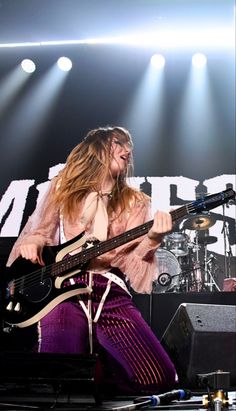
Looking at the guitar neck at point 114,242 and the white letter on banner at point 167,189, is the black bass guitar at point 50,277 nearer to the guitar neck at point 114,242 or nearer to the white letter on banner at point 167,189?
the guitar neck at point 114,242

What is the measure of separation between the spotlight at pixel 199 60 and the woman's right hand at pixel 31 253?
3.74 m

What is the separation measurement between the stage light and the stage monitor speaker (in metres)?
3.59

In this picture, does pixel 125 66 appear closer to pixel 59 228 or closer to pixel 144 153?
pixel 144 153

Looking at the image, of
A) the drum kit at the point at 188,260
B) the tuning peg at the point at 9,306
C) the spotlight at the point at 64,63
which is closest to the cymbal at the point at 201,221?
the drum kit at the point at 188,260

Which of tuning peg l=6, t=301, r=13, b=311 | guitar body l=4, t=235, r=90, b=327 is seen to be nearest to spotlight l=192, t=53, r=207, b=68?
guitar body l=4, t=235, r=90, b=327

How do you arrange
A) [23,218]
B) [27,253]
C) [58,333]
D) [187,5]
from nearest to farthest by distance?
[58,333], [27,253], [23,218], [187,5]

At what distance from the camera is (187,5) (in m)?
4.66

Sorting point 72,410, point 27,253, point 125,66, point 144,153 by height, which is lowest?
point 72,410

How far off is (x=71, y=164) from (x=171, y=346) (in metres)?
1.21

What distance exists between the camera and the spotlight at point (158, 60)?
5.15 metres

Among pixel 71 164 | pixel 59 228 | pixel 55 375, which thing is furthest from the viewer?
pixel 71 164

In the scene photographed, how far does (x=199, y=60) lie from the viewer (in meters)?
5.16

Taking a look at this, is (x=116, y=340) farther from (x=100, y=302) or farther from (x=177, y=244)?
(x=177, y=244)

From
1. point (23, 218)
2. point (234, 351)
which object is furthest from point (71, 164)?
point (23, 218)
